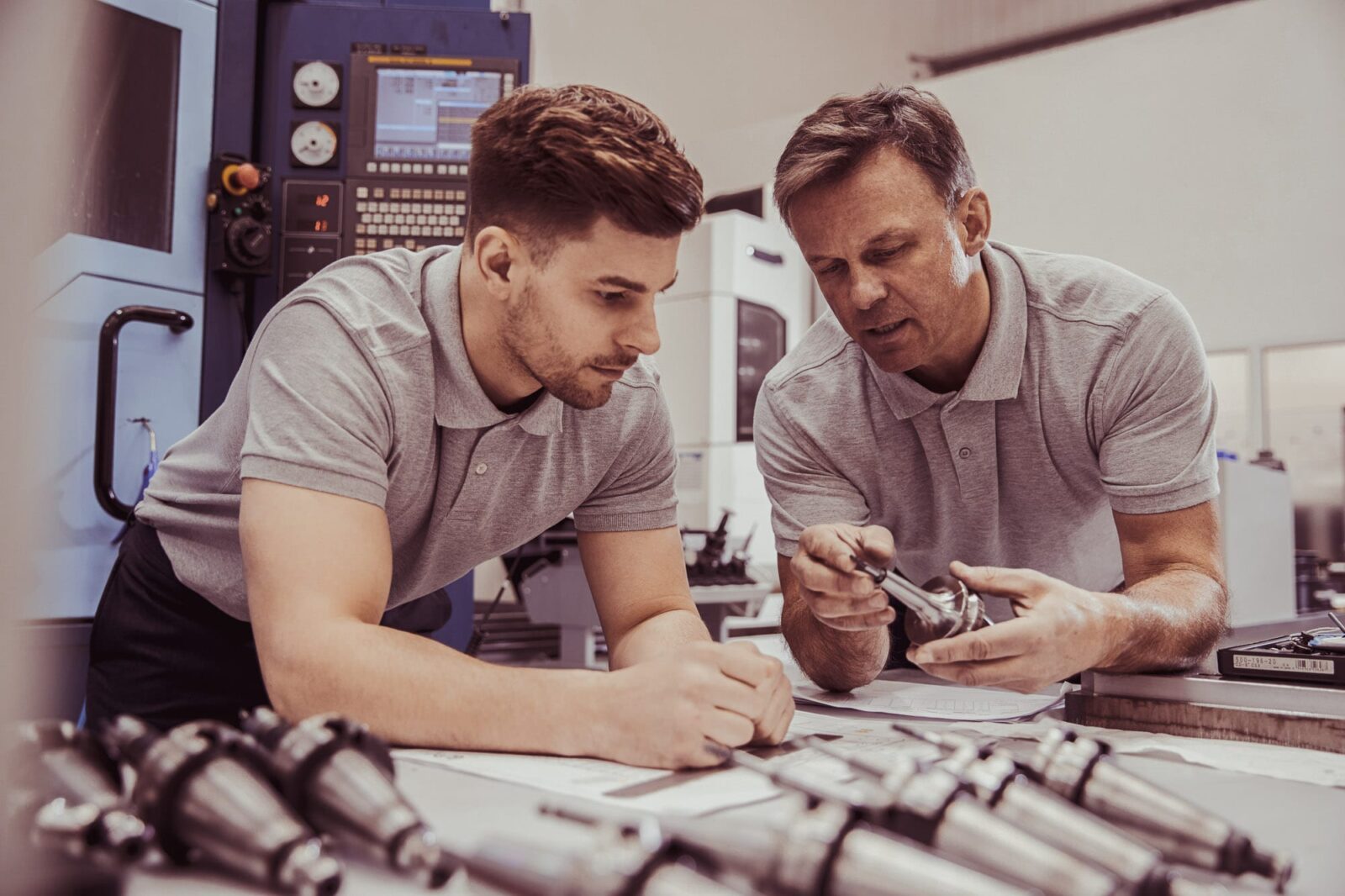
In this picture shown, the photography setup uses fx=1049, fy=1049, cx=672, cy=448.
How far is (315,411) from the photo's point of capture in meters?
1.03

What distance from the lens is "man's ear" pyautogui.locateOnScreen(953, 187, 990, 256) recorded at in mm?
1512

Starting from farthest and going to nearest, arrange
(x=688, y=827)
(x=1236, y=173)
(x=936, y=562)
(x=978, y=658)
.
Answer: (x=1236, y=173) → (x=936, y=562) → (x=978, y=658) → (x=688, y=827)

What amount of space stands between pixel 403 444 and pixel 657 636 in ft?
1.17

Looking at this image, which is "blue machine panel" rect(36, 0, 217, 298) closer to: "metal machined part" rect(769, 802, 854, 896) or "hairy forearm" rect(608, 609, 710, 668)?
"hairy forearm" rect(608, 609, 710, 668)

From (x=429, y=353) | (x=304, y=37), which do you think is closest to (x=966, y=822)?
(x=429, y=353)

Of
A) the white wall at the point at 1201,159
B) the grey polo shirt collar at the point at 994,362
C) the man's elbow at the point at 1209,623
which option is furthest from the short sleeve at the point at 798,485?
the white wall at the point at 1201,159

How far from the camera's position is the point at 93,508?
6.55 ft

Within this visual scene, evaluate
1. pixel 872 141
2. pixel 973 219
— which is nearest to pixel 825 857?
pixel 872 141

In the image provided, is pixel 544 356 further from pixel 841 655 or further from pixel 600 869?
pixel 600 869

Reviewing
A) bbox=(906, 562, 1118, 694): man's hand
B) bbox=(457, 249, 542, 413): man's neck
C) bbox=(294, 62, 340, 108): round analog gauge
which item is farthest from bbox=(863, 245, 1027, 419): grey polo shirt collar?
bbox=(294, 62, 340, 108): round analog gauge

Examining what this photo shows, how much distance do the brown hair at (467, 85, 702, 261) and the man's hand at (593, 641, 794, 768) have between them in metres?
0.49

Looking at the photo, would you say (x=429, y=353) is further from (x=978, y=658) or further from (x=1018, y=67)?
(x=1018, y=67)

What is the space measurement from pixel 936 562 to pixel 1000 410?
10.5 inches

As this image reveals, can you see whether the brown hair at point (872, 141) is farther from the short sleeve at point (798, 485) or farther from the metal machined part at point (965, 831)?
the metal machined part at point (965, 831)
